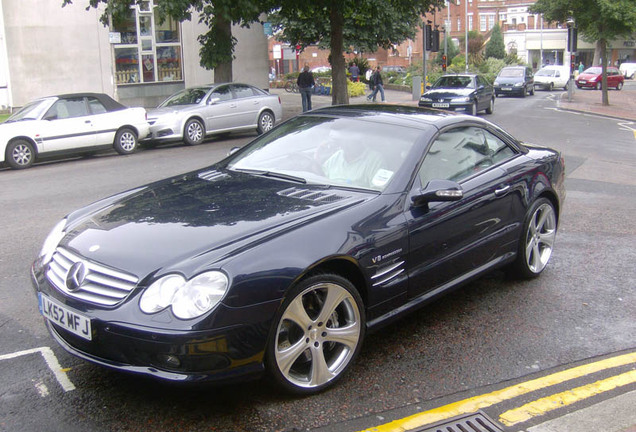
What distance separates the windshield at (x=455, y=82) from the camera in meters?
23.9

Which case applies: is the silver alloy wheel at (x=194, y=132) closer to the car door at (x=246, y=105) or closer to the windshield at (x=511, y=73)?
the car door at (x=246, y=105)

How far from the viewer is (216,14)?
60.6 feet

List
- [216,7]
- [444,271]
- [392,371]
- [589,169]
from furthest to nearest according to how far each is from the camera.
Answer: [216,7] < [589,169] < [444,271] < [392,371]

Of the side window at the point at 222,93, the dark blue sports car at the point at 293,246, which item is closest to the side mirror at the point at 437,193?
the dark blue sports car at the point at 293,246

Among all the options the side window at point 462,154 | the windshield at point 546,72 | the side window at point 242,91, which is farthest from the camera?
the windshield at point 546,72

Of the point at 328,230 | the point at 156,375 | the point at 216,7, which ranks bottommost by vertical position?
the point at 156,375

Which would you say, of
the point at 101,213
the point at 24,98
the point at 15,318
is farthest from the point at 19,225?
the point at 24,98

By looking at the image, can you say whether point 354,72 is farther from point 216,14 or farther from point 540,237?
point 540,237

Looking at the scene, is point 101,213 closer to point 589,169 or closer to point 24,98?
point 589,169

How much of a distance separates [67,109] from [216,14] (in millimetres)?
6121

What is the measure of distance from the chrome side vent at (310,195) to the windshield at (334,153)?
0.22m

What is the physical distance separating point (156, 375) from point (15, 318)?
2.02 meters

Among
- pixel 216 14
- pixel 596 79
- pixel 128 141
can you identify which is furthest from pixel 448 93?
pixel 596 79

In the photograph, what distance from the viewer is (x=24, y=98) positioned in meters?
23.6
